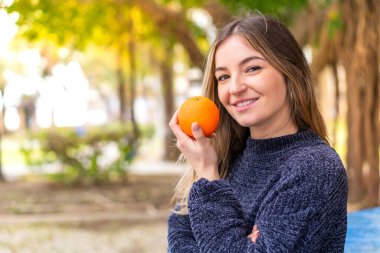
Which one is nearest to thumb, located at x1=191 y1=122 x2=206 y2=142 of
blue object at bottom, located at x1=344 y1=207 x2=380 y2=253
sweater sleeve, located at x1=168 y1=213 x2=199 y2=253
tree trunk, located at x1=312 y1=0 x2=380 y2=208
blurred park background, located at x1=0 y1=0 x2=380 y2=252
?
sweater sleeve, located at x1=168 y1=213 x2=199 y2=253

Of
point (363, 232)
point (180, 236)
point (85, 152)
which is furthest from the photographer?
point (85, 152)

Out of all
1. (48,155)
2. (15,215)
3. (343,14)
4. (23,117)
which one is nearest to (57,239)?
(15,215)

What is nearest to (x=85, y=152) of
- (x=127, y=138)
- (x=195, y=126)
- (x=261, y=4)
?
(x=127, y=138)

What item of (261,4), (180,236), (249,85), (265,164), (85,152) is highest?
(261,4)

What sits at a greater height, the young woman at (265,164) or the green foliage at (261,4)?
the green foliage at (261,4)

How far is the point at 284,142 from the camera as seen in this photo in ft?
5.77

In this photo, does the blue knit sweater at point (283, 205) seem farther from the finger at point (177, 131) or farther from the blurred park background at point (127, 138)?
the blurred park background at point (127, 138)

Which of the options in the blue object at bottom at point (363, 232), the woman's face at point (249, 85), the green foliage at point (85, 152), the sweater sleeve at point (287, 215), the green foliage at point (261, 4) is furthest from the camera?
the green foliage at point (85, 152)

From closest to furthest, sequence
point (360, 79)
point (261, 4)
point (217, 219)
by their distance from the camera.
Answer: point (217, 219) < point (261, 4) < point (360, 79)

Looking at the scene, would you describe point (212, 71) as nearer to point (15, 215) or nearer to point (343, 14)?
point (343, 14)

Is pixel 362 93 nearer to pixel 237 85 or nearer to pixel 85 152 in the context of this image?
pixel 85 152

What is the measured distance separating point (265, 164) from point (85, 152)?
8.00 meters

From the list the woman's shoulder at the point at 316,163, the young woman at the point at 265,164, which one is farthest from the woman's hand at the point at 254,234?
the woman's shoulder at the point at 316,163

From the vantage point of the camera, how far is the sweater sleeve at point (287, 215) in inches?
57.4
